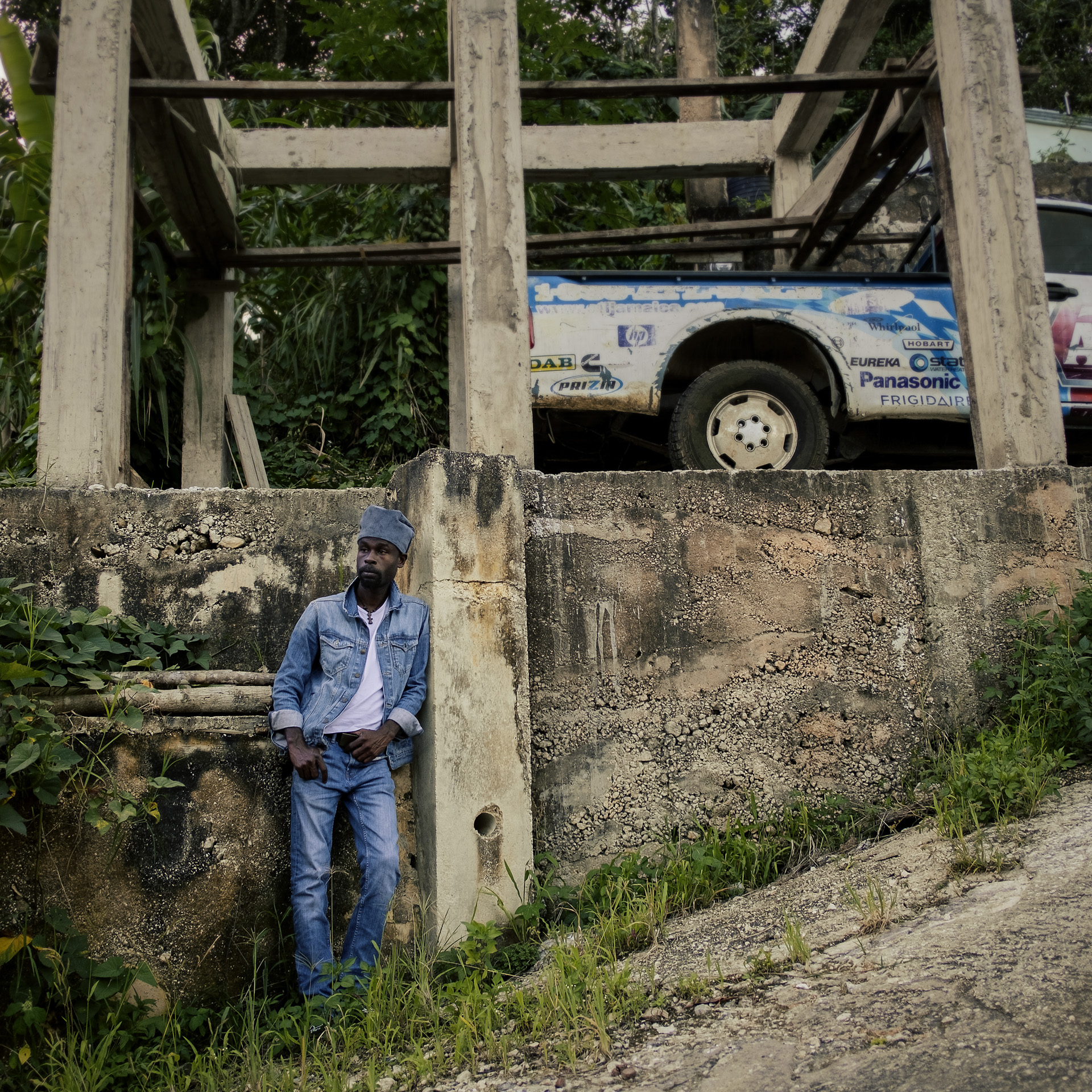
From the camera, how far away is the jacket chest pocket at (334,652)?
3.32 m

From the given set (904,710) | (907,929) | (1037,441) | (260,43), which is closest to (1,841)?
(907,929)

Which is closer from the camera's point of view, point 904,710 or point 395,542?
point 395,542

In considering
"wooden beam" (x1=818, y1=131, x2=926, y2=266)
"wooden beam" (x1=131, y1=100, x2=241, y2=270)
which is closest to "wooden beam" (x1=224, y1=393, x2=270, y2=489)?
"wooden beam" (x1=131, y1=100, x2=241, y2=270)

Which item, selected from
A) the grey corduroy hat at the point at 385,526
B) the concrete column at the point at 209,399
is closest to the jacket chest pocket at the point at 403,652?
the grey corduroy hat at the point at 385,526

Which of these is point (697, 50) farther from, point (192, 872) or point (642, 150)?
point (192, 872)

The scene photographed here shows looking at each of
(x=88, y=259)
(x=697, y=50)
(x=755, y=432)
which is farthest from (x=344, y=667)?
(x=697, y=50)

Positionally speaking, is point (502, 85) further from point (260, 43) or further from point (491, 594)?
point (260, 43)

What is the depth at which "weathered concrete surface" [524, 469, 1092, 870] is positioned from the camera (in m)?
3.86

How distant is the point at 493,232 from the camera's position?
4234 millimetres

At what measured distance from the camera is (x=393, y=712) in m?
3.33

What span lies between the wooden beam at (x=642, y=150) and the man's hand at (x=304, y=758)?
4756mm

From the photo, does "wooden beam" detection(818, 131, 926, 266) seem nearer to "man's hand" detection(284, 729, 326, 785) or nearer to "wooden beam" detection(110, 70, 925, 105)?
"wooden beam" detection(110, 70, 925, 105)

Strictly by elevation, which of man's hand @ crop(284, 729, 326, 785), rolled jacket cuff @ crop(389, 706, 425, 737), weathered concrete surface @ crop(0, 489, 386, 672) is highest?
weathered concrete surface @ crop(0, 489, 386, 672)

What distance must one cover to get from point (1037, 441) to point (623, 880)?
8.95 ft
